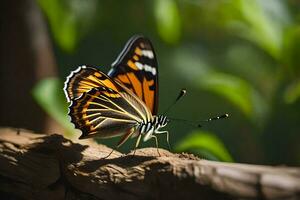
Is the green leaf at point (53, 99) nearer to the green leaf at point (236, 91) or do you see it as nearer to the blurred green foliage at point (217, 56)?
the blurred green foliage at point (217, 56)

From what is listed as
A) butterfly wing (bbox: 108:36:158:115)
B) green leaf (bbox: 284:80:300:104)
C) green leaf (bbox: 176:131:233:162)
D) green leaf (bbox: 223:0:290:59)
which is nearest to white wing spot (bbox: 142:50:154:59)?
butterfly wing (bbox: 108:36:158:115)

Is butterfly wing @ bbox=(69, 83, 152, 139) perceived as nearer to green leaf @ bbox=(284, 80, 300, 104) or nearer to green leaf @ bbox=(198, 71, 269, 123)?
green leaf @ bbox=(198, 71, 269, 123)

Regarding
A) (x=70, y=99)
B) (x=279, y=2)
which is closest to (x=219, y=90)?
(x=279, y=2)

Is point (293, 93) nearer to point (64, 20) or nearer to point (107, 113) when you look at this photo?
point (107, 113)

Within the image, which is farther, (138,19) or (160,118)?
(138,19)

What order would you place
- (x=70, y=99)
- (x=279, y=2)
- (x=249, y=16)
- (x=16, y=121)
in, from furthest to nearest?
(x=16, y=121) → (x=279, y=2) → (x=249, y=16) → (x=70, y=99)

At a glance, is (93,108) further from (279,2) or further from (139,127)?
(279,2)

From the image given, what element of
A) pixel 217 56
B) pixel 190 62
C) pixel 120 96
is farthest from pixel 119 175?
pixel 217 56
